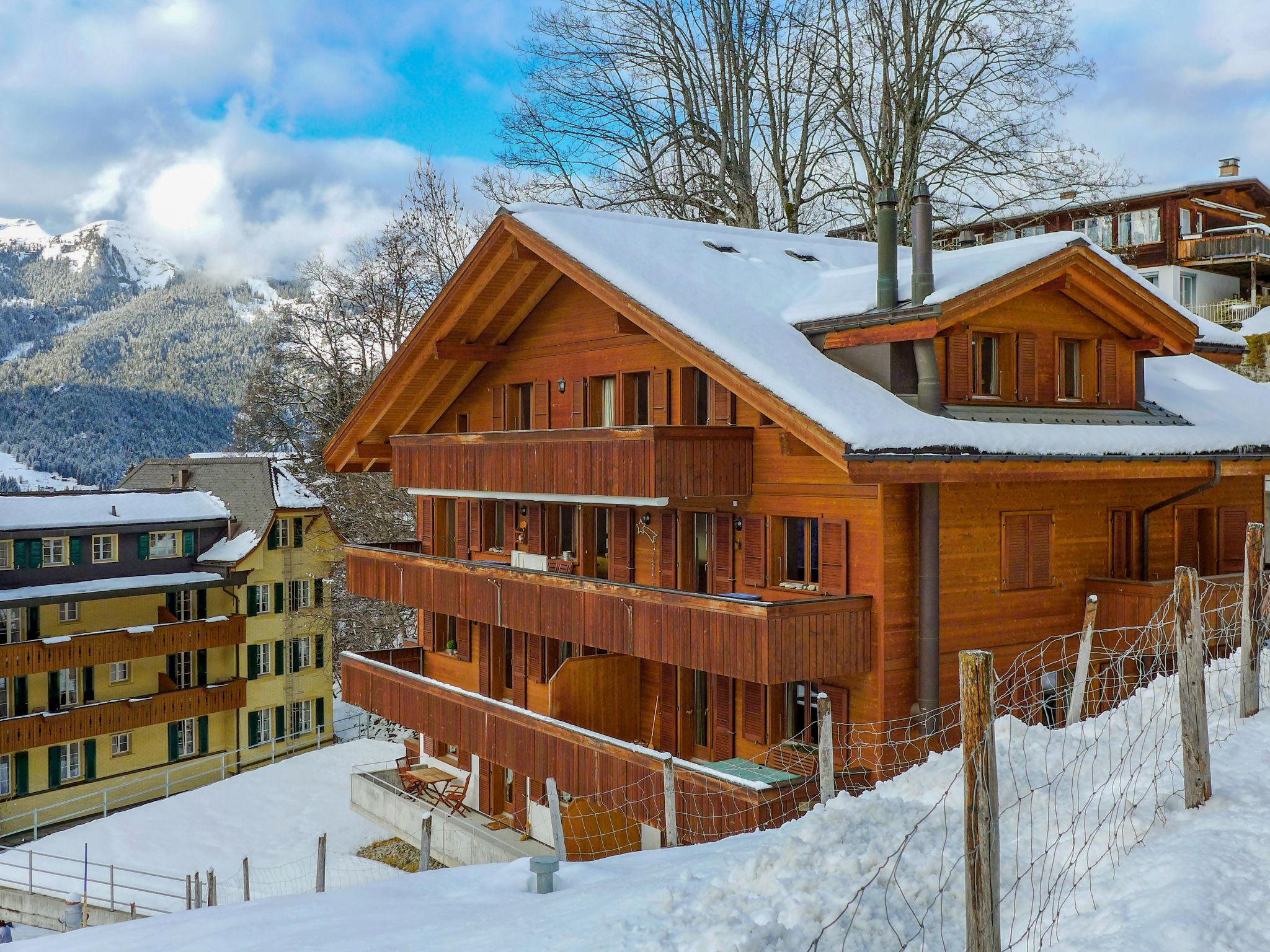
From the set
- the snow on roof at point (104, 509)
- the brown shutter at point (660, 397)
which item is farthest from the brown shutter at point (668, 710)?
the snow on roof at point (104, 509)

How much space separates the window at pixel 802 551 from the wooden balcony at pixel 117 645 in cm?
2536

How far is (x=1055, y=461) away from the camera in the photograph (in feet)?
49.4

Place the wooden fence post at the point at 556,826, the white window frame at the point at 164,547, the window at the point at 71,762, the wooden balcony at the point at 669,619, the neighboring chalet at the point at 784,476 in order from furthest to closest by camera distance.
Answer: the white window frame at the point at 164,547, the window at the point at 71,762, the neighboring chalet at the point at 784,476, the wooden balcony at the point at 669,619, the wooden fence post at the point at 556,826

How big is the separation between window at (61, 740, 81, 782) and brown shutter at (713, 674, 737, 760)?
2471cm

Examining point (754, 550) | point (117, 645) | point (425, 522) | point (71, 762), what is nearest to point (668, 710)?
point (754, 550)

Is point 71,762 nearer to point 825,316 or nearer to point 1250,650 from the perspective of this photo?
point 825,316

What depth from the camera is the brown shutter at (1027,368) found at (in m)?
16.6

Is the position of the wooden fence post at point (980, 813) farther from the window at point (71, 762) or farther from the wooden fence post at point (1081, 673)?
the window at point (71, 762)

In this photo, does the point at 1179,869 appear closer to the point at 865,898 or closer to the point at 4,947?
the point at 865,898

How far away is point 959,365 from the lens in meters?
15.9

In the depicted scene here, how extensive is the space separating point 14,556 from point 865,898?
33.2m

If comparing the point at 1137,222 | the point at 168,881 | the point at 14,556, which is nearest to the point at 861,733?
the point at 168,881

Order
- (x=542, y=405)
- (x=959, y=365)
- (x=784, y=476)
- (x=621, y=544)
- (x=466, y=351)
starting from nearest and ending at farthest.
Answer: (x=959, y=365), (x=784, y=476), (x=621, y=544), (x=542, y=405), (x=466, y=351)

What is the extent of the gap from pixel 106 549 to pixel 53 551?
1.69 metres
